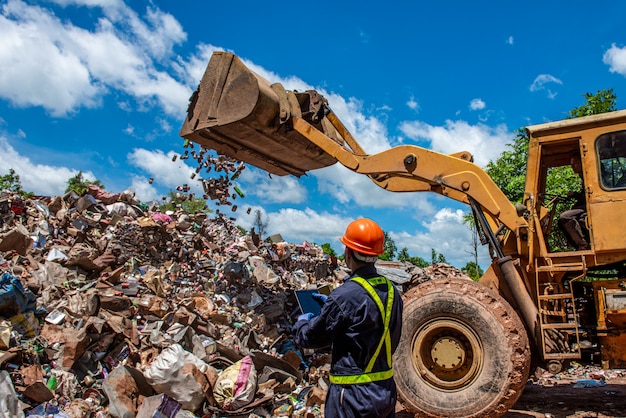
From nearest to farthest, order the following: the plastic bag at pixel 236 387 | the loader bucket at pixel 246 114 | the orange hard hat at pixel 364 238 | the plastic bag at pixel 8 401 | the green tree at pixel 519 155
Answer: the orange hard hat at pixel 364 238
the plastic bag at pixel 8 401
the plastic bag at pixel 236 387
the loader bucket at pixel 246 114
the green tree at pixel 519 155

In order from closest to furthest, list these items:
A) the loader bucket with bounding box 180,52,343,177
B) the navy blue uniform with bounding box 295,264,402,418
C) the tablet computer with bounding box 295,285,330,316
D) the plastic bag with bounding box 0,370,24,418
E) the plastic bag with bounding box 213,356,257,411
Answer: the navy blue uniform with bounding box 295,264,402,418 → the plastic bag with bounding box 0,370,24,418 → the plastic bag with bounding box 213,356,257,411 → the loader bucket with bounding box 180,52,343,177 → the tablet computer with bounding box 295,285,330,316

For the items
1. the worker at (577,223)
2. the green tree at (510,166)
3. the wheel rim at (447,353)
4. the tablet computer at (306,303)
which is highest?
the green tree at (510,166)

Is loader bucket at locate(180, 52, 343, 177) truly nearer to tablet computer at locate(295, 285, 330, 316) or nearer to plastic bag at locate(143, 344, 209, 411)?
tablet computer at locate(295, 285, 330, 316)

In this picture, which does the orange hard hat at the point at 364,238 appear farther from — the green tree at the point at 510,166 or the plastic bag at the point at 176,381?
the green tree at the point at 510,166

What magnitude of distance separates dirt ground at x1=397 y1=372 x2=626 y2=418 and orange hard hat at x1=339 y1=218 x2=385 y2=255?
9.51 ft

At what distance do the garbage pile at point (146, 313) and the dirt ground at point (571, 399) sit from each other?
1.69 meters

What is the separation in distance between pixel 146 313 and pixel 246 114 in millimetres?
2697

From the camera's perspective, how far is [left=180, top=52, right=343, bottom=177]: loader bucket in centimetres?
552

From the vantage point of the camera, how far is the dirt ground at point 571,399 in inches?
189

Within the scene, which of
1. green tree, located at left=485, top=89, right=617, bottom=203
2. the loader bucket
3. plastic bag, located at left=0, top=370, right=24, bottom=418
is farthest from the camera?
green tree, located at left=485, top=89, right=617, bottom=203

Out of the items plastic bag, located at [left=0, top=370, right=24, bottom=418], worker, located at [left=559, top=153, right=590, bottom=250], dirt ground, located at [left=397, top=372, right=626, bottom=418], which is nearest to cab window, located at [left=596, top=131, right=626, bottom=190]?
worker, located at [left=559, top=153, right=590, bottom=250]

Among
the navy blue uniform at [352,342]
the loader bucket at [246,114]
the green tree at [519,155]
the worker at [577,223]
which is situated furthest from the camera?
the green tree at [519,155]

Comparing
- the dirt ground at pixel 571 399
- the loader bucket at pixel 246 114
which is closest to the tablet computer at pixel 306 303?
the dirt ground at pixel 571 399

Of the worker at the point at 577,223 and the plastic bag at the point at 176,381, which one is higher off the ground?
the worker at the point at 577,223
